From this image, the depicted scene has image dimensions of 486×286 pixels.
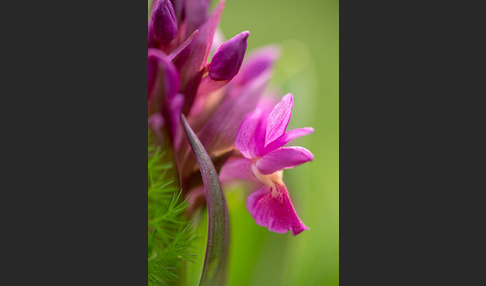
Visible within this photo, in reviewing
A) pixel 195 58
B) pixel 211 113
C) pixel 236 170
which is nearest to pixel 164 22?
pixel 195 58

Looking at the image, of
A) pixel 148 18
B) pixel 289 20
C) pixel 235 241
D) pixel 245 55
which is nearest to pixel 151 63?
pixel 148 18

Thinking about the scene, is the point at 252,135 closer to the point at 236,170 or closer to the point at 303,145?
the point at 236,170

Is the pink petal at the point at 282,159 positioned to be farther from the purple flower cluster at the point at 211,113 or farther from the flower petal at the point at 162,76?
the flower petal at the point at 162,76

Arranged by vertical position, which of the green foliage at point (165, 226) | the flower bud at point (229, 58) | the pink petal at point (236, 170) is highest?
the flower bud at point (229, 58)

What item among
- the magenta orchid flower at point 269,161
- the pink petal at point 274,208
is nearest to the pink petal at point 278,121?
the magenta orchid flower at point 269,161

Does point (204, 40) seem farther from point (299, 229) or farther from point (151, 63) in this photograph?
point (299, 229)

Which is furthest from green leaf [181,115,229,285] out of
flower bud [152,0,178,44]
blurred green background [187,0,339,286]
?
flower bud [152,0,178,44]

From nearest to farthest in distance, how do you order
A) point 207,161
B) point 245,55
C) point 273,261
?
point 207,161 → point 245,55 → point 273,261
